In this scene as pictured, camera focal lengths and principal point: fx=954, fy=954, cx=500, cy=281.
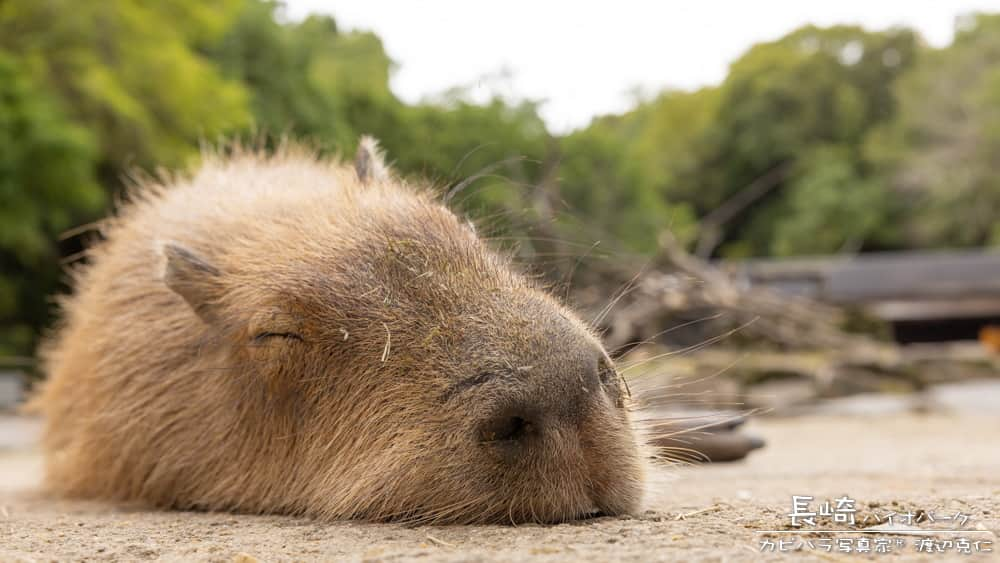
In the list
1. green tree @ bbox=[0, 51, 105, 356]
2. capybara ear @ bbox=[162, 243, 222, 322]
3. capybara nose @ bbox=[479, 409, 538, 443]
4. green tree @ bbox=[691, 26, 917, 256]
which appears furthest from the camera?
green tree @ bbox=[691, 26, 917, 256]

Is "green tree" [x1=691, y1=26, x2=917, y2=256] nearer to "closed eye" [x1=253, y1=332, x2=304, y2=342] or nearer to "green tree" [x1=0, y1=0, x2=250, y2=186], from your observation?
"green tree" [x1=0, y1=0, x2=250, y2=186]

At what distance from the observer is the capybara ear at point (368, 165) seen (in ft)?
12.2

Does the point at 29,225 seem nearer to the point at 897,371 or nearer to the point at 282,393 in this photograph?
the point at 897,371

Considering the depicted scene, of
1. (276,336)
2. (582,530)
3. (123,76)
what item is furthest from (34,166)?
(582,530)

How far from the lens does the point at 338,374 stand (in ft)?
9.20

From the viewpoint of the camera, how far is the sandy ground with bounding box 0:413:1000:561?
6.48 ft

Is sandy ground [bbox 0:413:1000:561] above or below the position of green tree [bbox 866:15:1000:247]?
below

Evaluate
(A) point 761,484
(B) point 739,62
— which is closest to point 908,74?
(B) point 739,62

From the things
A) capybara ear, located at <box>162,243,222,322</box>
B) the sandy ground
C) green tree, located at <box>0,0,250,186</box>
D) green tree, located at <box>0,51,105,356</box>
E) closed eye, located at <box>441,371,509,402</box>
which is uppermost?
green tree, located at <box>0,0,250,186</box>

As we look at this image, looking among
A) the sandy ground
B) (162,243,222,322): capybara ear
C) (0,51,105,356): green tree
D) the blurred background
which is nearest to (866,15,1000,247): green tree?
the blurred background

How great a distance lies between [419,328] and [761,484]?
1.95 metres

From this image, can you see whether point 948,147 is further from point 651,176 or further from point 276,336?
point 276,336

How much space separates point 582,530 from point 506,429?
0.30m

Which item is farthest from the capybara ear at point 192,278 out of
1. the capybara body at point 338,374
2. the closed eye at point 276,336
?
the closed eye at point 276,336
